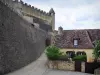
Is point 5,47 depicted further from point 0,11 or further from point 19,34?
point 19,34

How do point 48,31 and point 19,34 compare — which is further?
point 48,31

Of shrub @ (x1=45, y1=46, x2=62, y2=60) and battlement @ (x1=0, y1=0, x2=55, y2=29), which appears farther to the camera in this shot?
battlement @ (x1=0, y1=0, x2=55, y2=29)

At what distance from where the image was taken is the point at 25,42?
3788cm

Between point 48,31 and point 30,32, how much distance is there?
1666 cm

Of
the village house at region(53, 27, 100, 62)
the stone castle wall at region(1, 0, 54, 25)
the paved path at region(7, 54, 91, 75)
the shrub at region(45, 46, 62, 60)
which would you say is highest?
the stone castle wall at region(1, 0, 54, 25)

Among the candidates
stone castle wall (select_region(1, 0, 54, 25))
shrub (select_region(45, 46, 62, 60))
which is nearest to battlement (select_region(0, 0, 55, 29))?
stone castle wall (select_region(1, 0, 54, 25))

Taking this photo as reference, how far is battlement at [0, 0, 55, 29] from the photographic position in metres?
51.5

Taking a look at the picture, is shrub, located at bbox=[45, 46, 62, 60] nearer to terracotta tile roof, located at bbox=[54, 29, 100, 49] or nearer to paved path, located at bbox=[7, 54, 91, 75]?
paved path, located at bbox=[7, 54, 91, 75]

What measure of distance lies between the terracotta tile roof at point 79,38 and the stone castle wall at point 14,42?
14.1 feet

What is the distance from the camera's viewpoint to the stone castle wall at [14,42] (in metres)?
28.1

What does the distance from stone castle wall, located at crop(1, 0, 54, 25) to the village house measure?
7443 millimetres

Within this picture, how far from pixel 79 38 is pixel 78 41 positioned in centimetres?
60

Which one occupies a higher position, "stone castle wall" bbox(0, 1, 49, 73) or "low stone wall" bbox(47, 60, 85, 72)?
"stone castle wall" bbox(0, 1, 49, 73)

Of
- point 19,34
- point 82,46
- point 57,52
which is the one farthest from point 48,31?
point 19,34
